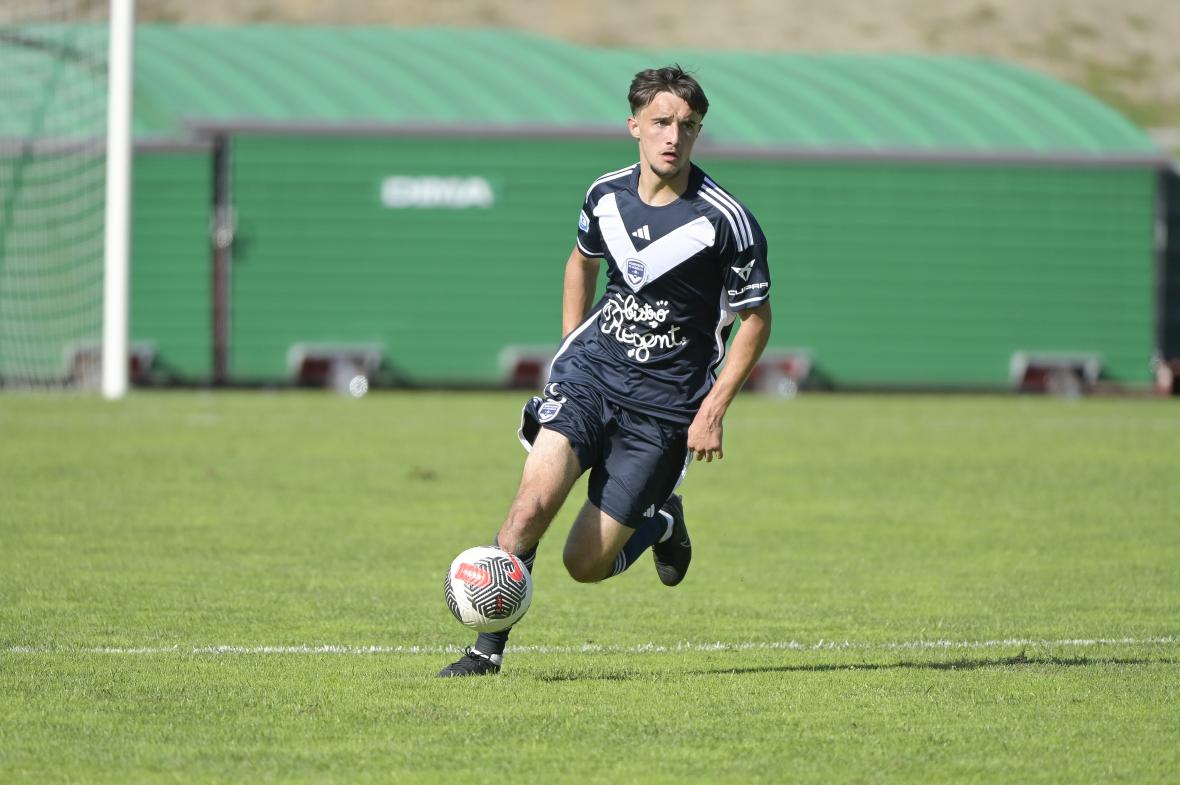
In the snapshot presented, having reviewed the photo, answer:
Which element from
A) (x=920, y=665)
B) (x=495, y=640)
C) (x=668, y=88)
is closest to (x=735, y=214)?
(x=668, y=88)

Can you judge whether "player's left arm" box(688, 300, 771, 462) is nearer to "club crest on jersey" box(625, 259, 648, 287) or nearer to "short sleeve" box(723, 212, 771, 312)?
"short sleeve" box(723, 212, 771, 312)

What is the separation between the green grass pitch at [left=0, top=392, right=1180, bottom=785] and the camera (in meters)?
6.63

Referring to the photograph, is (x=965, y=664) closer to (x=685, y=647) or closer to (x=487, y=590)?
(x=685, y=647)

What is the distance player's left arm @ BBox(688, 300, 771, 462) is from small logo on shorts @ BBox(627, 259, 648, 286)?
46 centimetres

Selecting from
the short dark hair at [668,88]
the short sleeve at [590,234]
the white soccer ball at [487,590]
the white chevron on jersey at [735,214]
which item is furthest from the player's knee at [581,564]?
the short dark hair at [668,88]

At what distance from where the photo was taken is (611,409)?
8.23 meters

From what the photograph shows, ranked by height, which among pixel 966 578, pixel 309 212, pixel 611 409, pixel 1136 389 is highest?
pixel 611 409

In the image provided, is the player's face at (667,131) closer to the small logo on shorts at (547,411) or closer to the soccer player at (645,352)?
the soccer player at (645,352)

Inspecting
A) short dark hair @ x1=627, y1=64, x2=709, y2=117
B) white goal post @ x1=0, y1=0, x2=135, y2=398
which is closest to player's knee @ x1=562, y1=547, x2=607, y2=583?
short dark hair @ x1=627, y1=64, x2=709, y2=117

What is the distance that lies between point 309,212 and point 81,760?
25081mm

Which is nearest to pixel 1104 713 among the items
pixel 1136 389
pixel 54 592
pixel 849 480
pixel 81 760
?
pixel 81 760

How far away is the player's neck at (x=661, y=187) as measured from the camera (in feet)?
26.9

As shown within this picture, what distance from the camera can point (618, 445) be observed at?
27.1 feet

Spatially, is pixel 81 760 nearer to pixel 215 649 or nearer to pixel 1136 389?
pixel 215 649
